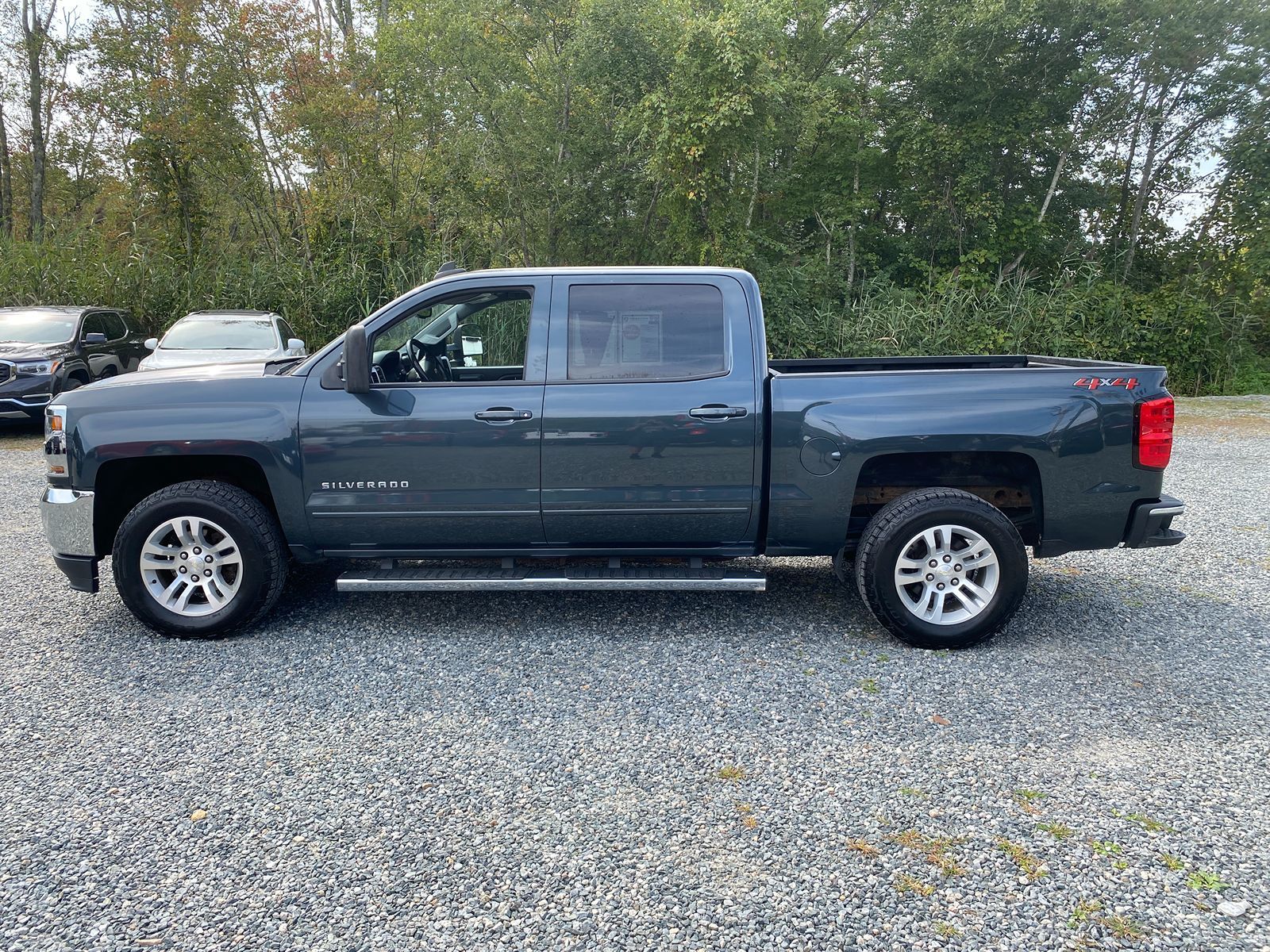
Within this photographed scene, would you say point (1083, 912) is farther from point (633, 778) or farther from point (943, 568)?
point (943, 568)

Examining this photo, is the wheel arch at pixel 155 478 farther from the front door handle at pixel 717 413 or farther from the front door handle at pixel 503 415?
the front door handle at pixel 717 413

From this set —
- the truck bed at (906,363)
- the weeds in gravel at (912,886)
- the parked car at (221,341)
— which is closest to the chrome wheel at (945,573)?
the truck bed at (906,363)

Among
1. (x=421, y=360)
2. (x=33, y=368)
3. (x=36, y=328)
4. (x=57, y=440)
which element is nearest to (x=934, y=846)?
(x=421, y=360)

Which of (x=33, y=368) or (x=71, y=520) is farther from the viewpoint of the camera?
(x=33, y=368)

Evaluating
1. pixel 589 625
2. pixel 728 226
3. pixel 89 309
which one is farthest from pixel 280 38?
pixel 589 625

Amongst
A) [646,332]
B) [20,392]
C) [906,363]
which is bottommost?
[20,392]

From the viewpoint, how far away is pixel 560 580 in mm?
4316

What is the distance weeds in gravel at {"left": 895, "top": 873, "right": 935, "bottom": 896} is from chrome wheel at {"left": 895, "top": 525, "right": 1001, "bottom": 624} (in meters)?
1.90

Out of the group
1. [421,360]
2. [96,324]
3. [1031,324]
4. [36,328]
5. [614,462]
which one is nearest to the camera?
→ [614,462]

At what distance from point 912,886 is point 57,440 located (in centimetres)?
453

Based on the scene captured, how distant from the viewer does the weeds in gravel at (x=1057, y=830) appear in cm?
275

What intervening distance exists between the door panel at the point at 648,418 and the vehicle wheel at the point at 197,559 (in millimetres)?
1498

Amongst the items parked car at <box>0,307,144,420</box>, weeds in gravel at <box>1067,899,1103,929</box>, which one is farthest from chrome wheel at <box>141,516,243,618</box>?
parked car at <box>0,307,144,420</box>

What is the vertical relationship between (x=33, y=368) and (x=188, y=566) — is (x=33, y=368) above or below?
above
